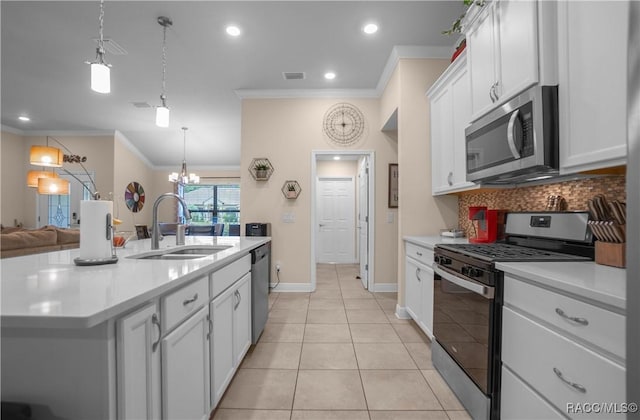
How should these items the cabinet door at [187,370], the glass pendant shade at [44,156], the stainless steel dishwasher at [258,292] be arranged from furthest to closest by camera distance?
1. the glass pendant shade at [44,156]
2. the stainless steel dishwasher at [258,292]
3. the cabinet door at [187,370]

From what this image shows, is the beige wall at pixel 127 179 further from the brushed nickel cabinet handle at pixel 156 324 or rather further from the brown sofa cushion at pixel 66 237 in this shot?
the brushed nickel cabinet handle at pixel 156 324

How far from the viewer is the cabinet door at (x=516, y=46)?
1.49m

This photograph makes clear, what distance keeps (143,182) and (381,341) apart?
808 cm

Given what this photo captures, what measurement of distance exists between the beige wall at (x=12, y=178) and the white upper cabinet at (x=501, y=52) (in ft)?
28.4

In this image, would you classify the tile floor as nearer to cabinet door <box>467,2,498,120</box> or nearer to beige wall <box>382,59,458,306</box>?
beige wall <box>382,59,458,306</box>

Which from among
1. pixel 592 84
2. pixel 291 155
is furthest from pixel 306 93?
pixel 592 84

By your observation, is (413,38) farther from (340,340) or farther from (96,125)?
(96,125)

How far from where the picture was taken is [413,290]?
272 cm

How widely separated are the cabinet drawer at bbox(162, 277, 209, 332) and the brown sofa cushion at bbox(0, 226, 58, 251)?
123 inches

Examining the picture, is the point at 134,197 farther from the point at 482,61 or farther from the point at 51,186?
the point at 482,61

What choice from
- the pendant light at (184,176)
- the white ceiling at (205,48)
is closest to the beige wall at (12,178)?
the white ceiling at (205,48)

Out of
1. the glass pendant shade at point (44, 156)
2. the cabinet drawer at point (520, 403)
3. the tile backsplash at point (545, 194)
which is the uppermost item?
the glass pendant shade at point (44, 156)

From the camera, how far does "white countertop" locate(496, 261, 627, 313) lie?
2.85 feet

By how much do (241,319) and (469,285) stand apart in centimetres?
147
